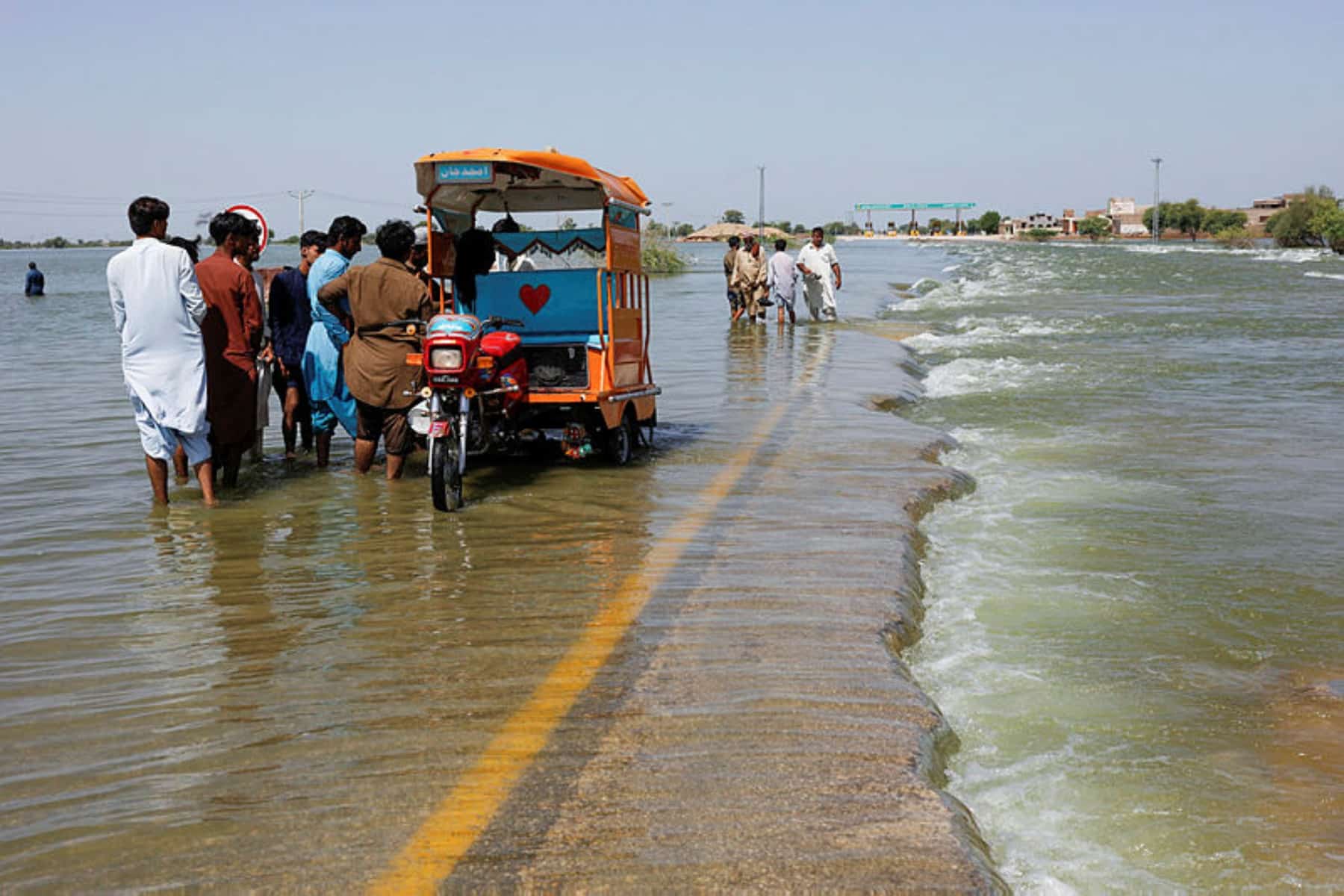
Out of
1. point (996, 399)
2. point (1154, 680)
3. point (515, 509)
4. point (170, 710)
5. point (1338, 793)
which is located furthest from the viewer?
point (996, 399)

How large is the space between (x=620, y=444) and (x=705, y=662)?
4547mm

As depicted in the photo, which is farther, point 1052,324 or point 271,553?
point 1052,324

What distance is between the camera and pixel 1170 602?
6117mm

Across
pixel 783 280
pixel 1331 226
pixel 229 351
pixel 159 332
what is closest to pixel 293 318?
pixel 229 351

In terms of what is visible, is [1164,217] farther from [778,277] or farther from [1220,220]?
[778,277]

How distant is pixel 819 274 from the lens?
23.4 metres

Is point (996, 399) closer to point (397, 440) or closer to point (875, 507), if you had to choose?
point (875, 507)

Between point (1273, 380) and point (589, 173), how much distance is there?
414 inches

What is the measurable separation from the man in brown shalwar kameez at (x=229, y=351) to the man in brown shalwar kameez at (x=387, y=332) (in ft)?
2.02

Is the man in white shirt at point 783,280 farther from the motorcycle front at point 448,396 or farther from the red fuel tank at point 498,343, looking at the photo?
the motorcycle front at point 448,396

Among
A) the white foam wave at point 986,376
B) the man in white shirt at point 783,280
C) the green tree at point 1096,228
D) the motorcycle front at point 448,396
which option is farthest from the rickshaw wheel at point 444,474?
the green tree at point 1096,228

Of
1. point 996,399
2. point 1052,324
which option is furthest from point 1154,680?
point 1052,324

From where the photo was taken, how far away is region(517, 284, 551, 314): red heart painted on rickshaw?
949 cm

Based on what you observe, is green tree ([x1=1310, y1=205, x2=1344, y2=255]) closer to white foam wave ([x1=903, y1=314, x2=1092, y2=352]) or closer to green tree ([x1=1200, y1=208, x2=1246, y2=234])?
white foam wave ([x1=903, y1=314, x2=1092, y2=352])
